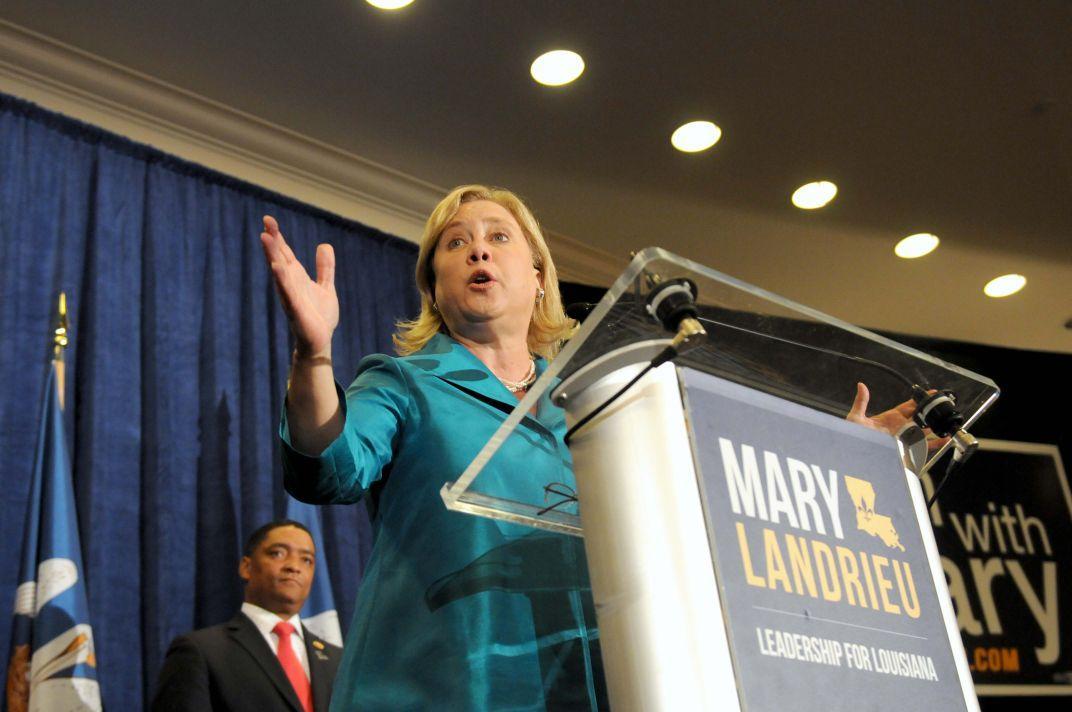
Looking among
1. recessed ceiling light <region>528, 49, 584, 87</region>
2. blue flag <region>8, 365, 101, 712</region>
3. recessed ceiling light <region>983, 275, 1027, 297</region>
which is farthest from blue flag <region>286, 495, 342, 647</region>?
recessed ceiling light <region>983, 275, 1027, 297</region>

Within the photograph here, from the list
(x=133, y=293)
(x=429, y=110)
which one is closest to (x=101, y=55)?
(x=133, y=293)

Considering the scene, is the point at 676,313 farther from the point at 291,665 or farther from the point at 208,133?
the point at 208,133

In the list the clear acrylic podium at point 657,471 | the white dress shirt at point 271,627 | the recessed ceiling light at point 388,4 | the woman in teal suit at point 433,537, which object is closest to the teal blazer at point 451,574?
the woman in teal suit at point 433,537

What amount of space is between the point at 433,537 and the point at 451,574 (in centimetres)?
5

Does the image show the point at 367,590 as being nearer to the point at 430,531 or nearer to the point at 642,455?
the point at 430,531

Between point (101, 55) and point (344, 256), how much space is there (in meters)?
1.23

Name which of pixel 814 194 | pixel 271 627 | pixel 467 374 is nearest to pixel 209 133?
pixel 271 627

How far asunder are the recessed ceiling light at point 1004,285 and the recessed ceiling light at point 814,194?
1.48m

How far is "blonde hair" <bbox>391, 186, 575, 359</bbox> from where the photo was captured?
69.4 inches

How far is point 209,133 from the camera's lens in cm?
489

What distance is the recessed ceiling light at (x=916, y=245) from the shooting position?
610cm

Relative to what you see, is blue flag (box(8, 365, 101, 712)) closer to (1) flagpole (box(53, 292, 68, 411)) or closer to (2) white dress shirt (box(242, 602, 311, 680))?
(1) flagpole (box(53, 292, 68, 411))

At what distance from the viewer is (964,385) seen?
1.23 metres

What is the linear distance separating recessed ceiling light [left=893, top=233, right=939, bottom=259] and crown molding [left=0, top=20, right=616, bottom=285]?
2406 mm
